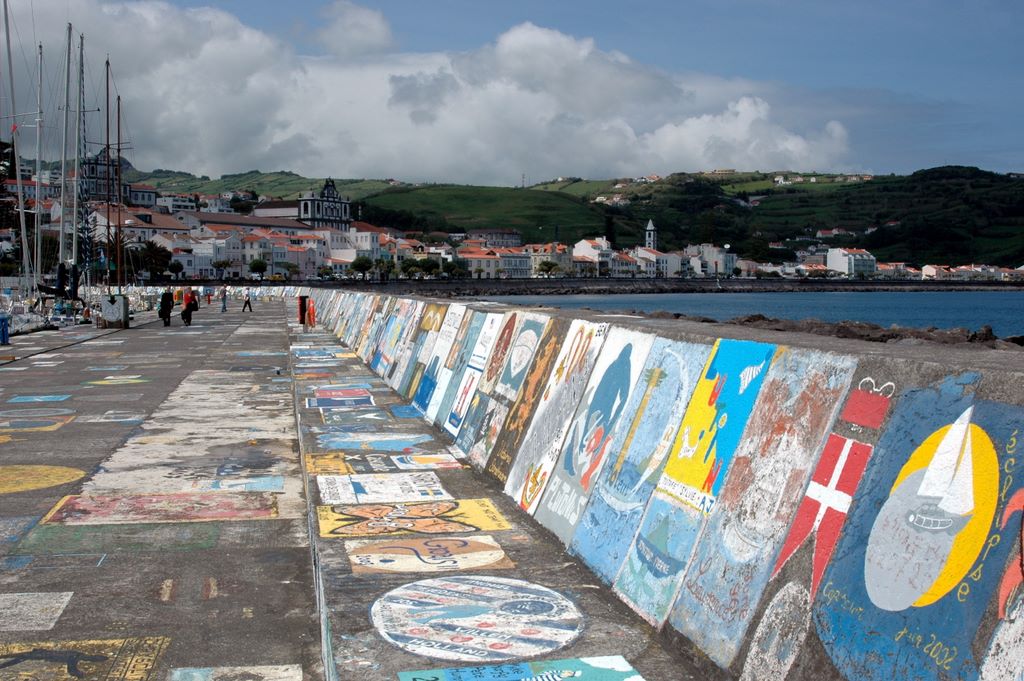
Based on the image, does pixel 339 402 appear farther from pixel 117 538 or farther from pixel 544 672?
pixel 544 672

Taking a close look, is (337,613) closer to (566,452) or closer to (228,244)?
(566,452)

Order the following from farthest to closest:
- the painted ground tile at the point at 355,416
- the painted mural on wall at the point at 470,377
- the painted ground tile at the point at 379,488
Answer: the painted ground tile at the point at 355,416 → the painted mural on wall at the point at 470,377 → the painted ground tile at the point at 379,488

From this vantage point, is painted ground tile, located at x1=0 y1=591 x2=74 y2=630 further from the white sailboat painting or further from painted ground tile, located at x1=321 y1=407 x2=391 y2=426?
painted ground tile, located at x1=321 y1=407 x2=391 y2=426

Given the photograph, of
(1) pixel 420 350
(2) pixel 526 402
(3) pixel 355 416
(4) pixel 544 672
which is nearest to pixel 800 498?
(4) pixel 544 672

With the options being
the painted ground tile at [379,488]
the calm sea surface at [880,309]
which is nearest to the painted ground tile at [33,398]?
the painted ground tile at [379,488]

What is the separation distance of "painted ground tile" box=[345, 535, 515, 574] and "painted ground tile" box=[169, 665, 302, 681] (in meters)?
0.89

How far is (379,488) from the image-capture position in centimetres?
831

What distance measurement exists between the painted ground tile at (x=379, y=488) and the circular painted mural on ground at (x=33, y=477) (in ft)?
9.07

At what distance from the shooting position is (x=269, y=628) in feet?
19.0

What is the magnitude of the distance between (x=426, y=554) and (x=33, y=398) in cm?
1240

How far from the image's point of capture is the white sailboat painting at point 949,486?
133 inches

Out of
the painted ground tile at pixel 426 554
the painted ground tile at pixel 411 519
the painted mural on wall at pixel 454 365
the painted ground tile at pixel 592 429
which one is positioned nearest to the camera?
the painted ground tile at pixel 426 554

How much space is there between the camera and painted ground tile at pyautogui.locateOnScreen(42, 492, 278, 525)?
815cm

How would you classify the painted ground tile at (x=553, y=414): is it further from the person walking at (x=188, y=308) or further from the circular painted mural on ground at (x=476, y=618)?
the person walking at (x=188, y=308)
